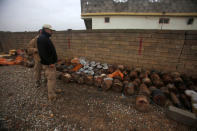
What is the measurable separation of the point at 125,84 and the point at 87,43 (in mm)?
2511

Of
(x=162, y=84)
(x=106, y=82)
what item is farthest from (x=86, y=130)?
(x=162, y=84)

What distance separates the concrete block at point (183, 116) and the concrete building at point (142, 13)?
9621 millimetres

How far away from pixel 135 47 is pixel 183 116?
2.32 meters

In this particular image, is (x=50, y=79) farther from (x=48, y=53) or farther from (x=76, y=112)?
(x=76, y=112)

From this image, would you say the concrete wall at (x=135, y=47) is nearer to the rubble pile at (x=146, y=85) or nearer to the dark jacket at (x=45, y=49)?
the rubble pile at (x=146, y=85)

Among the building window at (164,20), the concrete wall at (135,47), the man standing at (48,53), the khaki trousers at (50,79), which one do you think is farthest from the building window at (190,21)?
the khaki trousers at (50,79)

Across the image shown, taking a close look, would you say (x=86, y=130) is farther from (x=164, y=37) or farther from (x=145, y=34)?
(x=164, y=37)

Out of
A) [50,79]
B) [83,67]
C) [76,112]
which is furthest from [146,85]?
[50,79]

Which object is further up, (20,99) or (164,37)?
(164,37)

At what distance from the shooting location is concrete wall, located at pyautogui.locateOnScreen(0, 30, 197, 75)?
111 inches

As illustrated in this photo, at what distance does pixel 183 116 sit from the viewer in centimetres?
170

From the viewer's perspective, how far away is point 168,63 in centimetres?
302

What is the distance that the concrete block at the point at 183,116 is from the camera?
1.66m

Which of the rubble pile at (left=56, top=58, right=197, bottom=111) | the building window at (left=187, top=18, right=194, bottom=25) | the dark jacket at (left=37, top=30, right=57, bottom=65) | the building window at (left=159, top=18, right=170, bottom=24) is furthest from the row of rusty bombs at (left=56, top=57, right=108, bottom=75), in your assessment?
the building window at (left=187, top=18, right=194, bottom=25)
